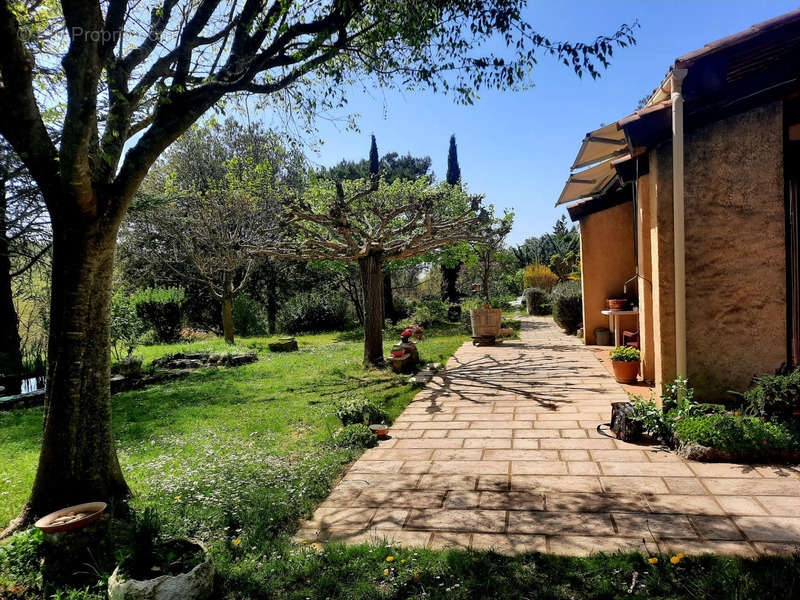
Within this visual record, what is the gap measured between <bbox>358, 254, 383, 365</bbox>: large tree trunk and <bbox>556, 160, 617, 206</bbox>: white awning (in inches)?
151

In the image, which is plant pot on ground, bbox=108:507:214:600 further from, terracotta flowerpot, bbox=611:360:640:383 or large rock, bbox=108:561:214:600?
terracotta flowerpot, bbox=611:360:640:383

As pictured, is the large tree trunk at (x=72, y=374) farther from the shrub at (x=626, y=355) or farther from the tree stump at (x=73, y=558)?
the shrub at (x=626, y=355)

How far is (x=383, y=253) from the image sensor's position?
33.9 feet

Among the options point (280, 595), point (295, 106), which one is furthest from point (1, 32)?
point (280, 595)

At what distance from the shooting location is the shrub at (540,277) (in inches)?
926

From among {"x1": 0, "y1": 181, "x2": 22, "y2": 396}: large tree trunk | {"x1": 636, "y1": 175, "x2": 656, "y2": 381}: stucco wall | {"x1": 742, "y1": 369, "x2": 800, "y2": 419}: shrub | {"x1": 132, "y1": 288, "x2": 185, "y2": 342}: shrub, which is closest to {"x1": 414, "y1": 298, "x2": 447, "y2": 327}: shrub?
{"x1": 132, "y1": 288, "x2": 185, "y2": 342}: shrub

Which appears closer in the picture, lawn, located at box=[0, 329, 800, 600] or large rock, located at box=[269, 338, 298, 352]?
lawn, located at box=[0, 329, 800, 600]

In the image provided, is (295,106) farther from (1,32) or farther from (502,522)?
(502,522)

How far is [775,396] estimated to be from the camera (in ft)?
14.1

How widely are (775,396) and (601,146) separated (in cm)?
377

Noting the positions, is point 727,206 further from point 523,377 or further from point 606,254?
point 606,254

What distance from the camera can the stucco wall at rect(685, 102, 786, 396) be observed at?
475 centimetres

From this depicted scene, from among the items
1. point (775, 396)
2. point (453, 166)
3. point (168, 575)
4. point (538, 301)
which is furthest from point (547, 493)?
point (453, 166)

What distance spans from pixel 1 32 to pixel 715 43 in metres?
A: 5.76
